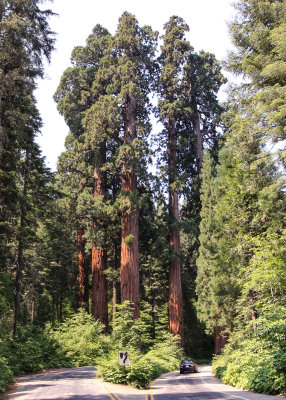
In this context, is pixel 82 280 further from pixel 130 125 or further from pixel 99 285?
pixel 130 125

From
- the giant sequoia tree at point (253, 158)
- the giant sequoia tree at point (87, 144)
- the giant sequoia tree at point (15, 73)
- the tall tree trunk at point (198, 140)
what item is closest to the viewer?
the giant sequoia tree at point (15, 73)

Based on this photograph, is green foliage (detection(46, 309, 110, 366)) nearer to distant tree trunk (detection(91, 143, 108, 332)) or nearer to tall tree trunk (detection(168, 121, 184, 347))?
distant tree trunk (detection(91, 143, 108, 332))

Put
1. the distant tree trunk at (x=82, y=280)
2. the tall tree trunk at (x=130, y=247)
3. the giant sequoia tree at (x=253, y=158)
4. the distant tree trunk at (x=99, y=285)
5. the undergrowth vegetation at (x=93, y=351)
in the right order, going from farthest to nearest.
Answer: the distant tree trunk at (x=82, y=280) → the distant tree trunk at (x=99, y=285) → the tall tree trunk at (x=130, y=247) → the giant sequoia tree at (x=253, y=158) → the undergrowth vegetation at (x=93, y=351)

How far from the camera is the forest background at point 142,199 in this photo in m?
13.7

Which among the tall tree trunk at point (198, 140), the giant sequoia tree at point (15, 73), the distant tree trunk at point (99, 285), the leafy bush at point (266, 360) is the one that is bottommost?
the leafy bush at point (266, 360)

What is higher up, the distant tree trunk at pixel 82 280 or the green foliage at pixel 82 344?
the distant tree trunk at pixel 82 280

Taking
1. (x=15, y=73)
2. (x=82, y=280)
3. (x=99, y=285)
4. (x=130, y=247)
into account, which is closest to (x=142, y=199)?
(x=130, y=247)

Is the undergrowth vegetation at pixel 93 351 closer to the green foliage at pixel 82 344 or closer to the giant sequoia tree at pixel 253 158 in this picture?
the green foliage at pixel 82 344

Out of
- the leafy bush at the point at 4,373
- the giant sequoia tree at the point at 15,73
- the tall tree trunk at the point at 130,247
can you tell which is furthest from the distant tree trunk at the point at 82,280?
the leafy bush at the point at 4,373

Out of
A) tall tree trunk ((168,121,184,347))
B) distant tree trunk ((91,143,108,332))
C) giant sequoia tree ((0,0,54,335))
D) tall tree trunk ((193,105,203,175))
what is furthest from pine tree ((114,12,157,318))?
giant sequoia tree ((0,0,54,335))

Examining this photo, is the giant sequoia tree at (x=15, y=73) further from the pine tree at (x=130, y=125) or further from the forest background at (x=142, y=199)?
the pine tree at (x=130, y=125)

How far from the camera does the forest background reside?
13664 mm

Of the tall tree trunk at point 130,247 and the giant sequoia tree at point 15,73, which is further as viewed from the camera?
the tall tree trunk at point 130,247

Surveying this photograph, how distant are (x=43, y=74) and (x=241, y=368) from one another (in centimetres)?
1469
